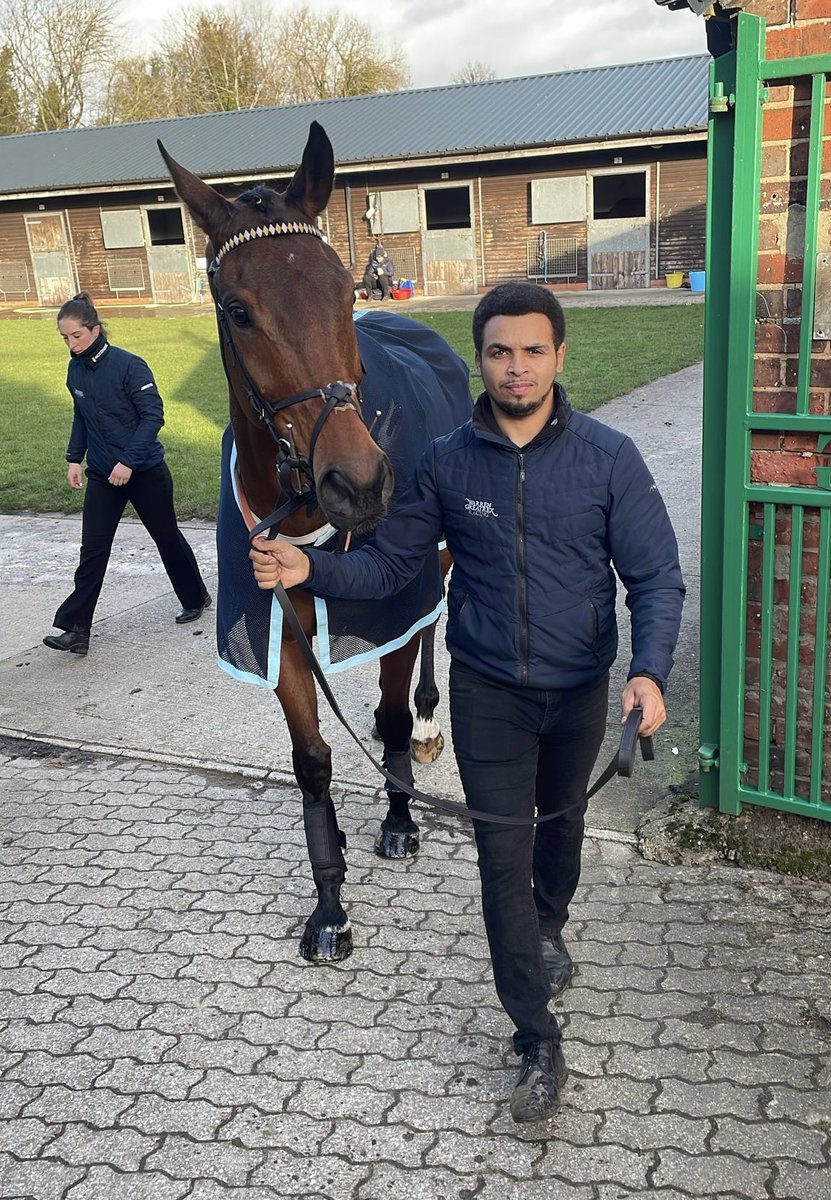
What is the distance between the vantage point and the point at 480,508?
256 centimetres

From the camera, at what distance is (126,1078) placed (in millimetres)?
2869

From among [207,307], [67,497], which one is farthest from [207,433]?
[207,307]

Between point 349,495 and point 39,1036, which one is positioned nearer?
point 349,495

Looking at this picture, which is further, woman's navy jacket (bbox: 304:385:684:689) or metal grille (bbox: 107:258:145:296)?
metal grille (bbox: 107:258:145:296)

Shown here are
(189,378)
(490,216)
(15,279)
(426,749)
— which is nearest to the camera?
(426,749)

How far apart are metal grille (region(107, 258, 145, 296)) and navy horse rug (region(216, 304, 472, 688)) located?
102 feet

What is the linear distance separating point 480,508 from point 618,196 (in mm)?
29599

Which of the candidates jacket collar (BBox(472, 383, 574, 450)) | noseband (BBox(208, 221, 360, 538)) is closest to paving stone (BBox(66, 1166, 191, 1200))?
noseband (BBox(208, 221, 360, 538))

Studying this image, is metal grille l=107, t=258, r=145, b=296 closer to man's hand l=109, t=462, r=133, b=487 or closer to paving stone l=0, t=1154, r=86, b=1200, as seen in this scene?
man's hand l=109, t=462, r=133, b=487

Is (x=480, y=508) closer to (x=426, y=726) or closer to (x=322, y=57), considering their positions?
(x=426, y=726)

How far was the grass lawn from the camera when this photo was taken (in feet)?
33.9

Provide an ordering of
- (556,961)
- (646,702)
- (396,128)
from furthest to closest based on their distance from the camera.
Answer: (396,128), (556,961), (646,702)

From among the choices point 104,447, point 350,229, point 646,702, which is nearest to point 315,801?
point 646,702

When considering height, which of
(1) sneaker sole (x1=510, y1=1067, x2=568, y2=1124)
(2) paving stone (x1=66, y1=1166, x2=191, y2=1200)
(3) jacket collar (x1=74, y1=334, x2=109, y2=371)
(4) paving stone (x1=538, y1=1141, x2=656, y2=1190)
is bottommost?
(2) paving stone (x1=66, y1=1166, x2=191, y2=1200)
